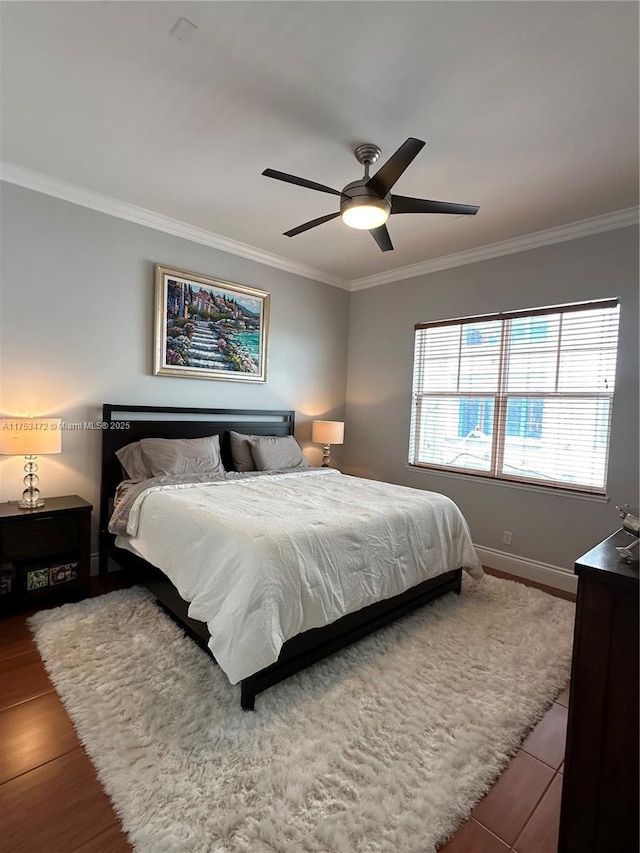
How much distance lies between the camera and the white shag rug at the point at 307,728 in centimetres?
137

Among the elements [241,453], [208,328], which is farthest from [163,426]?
[208,328]

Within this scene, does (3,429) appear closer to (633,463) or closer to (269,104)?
(269,104)

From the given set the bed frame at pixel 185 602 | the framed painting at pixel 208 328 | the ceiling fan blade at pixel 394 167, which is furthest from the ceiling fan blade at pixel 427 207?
the bed frame at pixel 185 602

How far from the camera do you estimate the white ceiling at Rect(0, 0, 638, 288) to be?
1.64 metres

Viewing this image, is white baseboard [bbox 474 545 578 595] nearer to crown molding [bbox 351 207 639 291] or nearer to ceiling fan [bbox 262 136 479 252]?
crown molding [bbox 351 207 639 291]

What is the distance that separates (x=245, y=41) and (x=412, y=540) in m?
2.59

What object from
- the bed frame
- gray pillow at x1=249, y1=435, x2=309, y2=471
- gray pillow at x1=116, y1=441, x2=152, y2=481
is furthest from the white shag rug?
gray pillow at x1=249, y1=435, x2=309, y2=471

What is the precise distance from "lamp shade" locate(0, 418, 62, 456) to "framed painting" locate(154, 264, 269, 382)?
971 mm

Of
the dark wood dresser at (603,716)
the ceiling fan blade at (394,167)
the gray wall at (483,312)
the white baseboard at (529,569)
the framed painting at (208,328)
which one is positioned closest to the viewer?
the dark wood dresser at (603,716)

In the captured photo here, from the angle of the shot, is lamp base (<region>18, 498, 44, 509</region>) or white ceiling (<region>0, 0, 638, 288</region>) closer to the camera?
white ceiling (<region>0, 0, 638, 288</region>)

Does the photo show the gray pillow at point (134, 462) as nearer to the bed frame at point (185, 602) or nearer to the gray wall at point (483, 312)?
the bed frame at point (185, 602)

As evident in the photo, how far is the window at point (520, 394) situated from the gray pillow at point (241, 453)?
1.71 metres

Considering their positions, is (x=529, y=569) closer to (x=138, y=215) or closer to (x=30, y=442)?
(x=30, y=442)

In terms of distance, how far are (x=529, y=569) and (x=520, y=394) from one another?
147 cm
